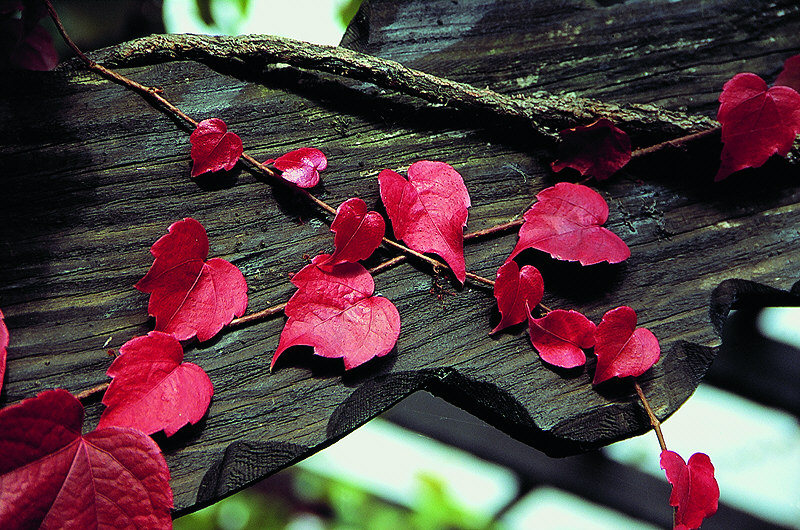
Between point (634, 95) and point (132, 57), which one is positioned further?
point (634, 95)

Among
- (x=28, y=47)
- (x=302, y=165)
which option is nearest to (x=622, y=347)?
(x=302, y=165)

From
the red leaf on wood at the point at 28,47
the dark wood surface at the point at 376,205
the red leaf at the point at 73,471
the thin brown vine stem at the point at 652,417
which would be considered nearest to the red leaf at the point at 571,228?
the dark wood surface at the point at 376,205

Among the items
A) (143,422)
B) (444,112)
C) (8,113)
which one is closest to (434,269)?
(444,112)

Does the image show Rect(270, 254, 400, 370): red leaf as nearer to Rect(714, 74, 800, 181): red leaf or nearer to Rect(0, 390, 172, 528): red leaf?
Rect(0, 390, 172, 528): red leaf

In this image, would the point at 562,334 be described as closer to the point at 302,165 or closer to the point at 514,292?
the point at 514,292

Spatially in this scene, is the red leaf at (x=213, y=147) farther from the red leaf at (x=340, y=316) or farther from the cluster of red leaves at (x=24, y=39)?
the cluster of red leaves at (x=24, y=39)

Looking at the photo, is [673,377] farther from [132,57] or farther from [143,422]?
[132,57]

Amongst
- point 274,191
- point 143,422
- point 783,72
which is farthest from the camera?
point 783,72
